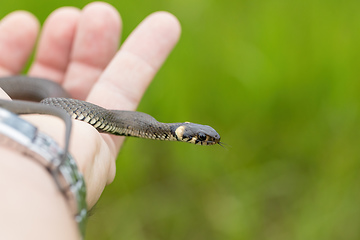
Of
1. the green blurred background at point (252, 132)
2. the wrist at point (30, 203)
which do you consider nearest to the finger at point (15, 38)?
the green blurred background at point (252, 132)

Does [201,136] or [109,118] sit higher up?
[201,136]

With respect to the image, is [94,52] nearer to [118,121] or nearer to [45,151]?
[118,121]

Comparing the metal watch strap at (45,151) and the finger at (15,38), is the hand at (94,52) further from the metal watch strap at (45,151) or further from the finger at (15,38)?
the metal watch strap at (45,151)

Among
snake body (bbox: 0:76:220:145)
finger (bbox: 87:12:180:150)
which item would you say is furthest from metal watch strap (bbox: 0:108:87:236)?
finger (bbox: 87:12:180:150)

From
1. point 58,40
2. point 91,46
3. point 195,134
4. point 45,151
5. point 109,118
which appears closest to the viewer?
point 45,151

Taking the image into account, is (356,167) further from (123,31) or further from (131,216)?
(123,31)

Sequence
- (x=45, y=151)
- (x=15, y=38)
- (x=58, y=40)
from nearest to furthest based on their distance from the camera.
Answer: (x=45, y=151) → (x=58, y=40) → (x=15, y=38)

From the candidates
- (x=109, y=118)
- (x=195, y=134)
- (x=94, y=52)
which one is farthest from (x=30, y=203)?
(x=94, y=52)
